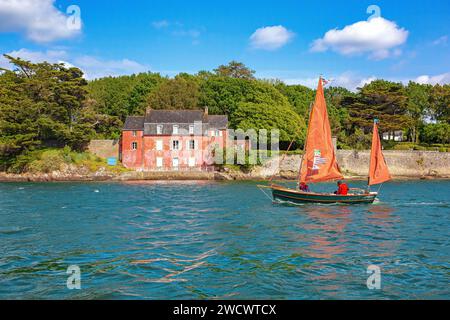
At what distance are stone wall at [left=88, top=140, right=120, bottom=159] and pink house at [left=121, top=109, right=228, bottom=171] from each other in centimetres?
216

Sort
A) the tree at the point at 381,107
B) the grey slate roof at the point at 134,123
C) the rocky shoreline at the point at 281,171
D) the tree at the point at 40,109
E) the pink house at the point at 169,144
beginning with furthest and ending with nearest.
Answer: the tree at the point at 381,107, the grey slate roof at the point at 134,123, the pink house at the point at 169,144, the tree at the point at 40,109, the rocky shoreline at the point at 281,171

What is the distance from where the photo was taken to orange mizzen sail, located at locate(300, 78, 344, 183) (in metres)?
33.3

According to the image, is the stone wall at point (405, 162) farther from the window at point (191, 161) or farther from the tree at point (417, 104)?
the window at point (191, 161)

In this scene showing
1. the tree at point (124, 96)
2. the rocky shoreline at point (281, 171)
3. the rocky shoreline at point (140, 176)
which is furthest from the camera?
the tree at point (124, 96)

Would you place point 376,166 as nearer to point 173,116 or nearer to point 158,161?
point 173,116

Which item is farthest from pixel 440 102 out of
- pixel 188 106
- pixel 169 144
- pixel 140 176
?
pixel 140 176

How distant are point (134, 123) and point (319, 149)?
145 feet

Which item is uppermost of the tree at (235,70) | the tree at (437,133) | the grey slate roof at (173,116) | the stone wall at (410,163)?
→ the tree at (235,70)

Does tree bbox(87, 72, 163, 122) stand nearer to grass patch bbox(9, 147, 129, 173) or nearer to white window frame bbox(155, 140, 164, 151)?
white window frame bbox(155, 140, 164, 151)

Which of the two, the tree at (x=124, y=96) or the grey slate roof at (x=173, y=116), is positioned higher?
the tree at (x=124, y=96)

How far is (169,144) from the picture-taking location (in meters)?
70.2

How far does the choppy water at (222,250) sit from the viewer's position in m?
14.4

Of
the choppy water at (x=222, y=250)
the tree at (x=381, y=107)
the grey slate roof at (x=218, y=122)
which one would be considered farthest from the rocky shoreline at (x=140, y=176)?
the choppy water at (x=222, y=250)

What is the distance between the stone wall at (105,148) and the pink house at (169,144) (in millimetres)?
2156
